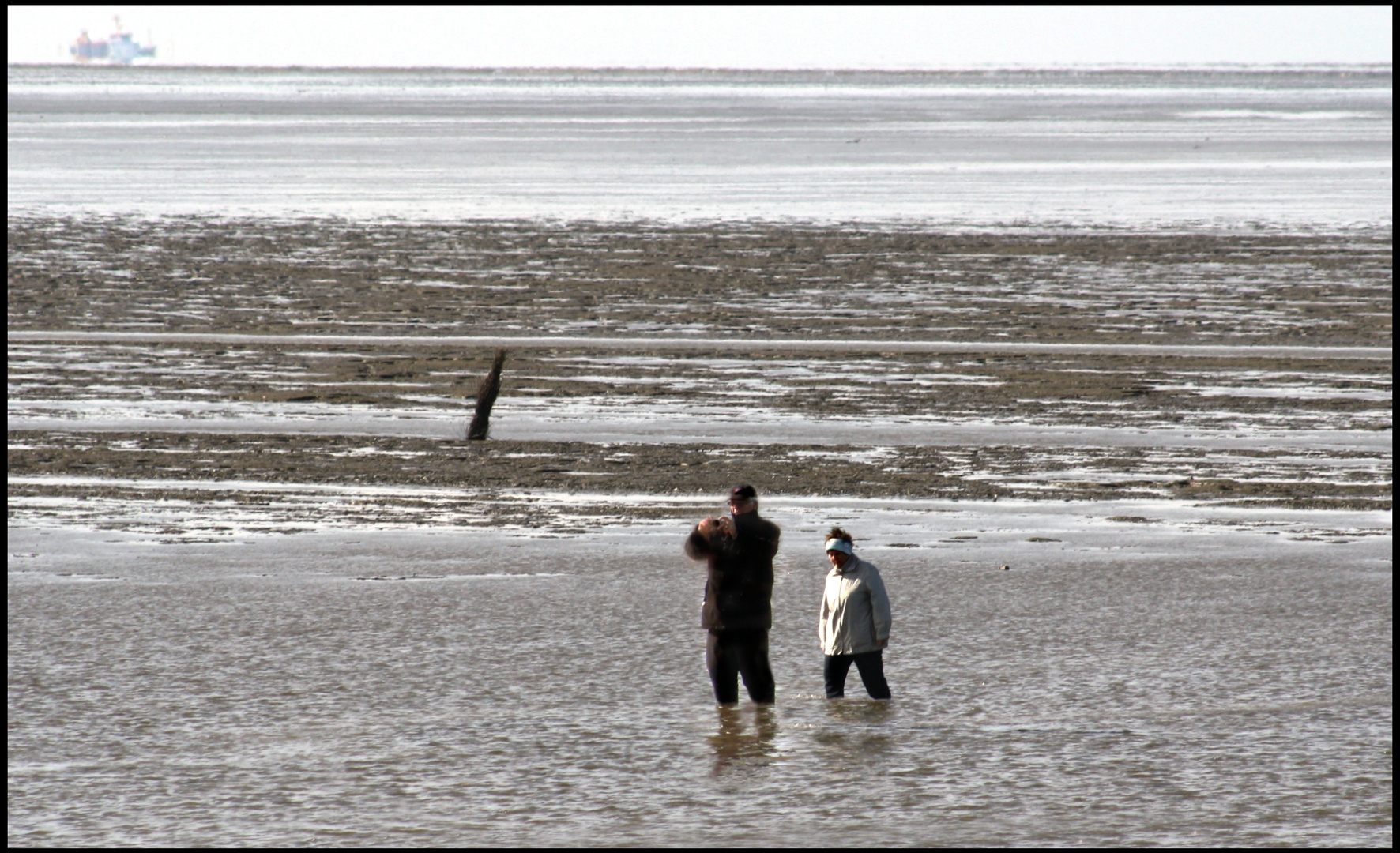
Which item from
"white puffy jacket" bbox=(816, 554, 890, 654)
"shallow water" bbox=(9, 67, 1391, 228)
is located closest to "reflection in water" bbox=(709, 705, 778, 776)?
"white puffy jacket" bbox=(816, 554, 890, 654)

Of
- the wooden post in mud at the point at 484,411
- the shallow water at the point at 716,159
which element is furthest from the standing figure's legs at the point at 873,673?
the shallow water at the point at 716,159

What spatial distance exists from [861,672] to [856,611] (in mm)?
316

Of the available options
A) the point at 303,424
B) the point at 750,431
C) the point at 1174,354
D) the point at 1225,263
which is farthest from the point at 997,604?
the point at 1225,263

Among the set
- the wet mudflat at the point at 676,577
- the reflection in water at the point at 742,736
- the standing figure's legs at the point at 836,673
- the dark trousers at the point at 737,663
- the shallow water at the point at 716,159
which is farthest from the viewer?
the shallow water at the point at 716,159

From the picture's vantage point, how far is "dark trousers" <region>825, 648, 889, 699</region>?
32.5 feet

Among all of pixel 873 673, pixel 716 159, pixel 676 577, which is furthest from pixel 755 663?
pixel 716 159

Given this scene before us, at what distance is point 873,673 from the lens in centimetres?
993

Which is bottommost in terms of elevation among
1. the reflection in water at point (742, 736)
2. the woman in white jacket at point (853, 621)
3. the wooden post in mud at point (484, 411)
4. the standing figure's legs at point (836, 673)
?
the reflection in water at point (742, 736)

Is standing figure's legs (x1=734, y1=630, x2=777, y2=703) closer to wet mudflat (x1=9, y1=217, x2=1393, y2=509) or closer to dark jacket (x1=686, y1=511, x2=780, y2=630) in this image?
dark jacket (x1=686, y1=511, x2=780, y2=630)

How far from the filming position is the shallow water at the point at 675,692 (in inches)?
326

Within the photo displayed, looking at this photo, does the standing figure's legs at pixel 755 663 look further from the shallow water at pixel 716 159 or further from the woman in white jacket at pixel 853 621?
the shallow water at pixel 716 159

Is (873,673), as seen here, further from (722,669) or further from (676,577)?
(676,577)

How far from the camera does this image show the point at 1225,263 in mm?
32625

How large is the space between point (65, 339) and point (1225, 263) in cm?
1817
